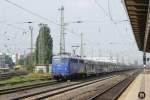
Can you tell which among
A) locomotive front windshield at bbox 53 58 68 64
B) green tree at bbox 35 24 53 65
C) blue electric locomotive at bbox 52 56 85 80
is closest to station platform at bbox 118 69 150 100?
blue electric locomotive at bbox 52 56 85 80

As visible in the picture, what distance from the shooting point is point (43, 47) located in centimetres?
10412

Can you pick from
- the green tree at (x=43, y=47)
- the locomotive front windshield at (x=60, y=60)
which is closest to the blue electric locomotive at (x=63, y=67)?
the locomotive front windshield at (x=60, y=60)

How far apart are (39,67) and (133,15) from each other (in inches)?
1782

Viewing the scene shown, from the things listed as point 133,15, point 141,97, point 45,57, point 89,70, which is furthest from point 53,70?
point 45,57

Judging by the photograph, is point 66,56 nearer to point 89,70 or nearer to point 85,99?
point 89,70

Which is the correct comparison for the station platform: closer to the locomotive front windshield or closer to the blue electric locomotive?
the blue electric locomotive

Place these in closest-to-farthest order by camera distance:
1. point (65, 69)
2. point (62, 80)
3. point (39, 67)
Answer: point (65, 69)
point (62, 80)
point (39, 67)

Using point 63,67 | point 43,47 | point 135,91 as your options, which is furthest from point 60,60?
point 43,47

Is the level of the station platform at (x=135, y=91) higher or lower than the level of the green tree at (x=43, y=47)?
lower

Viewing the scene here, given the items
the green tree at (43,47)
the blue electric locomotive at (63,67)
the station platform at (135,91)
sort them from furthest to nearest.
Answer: the green tree at (43,47) → the blue electric locomotive at (63,67) → the station platform at (135,91)

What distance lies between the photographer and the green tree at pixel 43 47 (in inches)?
3967

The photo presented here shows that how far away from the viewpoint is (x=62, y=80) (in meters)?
48.9

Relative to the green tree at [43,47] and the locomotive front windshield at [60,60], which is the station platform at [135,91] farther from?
the green tree at [43,47]

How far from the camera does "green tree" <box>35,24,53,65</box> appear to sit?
101 m
